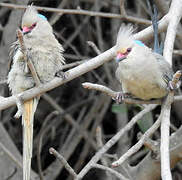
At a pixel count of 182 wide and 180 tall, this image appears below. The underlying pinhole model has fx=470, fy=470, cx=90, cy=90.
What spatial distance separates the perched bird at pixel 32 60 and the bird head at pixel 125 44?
0.49m

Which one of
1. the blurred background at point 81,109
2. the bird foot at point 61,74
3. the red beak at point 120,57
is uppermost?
the bird foot at point 61,74

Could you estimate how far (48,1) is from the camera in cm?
418

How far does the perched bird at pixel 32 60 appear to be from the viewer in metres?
2.70

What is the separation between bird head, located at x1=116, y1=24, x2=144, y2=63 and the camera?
2.38 m

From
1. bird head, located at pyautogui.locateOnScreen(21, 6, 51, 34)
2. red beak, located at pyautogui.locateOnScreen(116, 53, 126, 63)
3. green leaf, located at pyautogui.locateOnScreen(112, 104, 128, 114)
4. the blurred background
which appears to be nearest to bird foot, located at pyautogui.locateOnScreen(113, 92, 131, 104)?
red beak, located at pyautogui.locateOnScreen(116, 53, 126, 63)

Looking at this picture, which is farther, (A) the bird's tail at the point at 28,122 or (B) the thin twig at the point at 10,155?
(B) the thin twig at the point at 10,155

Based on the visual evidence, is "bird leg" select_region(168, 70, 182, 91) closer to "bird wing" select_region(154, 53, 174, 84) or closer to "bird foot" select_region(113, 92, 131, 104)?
"bird wing" select_region(154, 53, 174, 84)

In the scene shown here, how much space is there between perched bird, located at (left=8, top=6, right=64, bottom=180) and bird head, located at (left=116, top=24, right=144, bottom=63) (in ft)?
1.61

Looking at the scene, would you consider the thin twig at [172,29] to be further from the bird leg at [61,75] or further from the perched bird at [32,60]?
the perched bird at [32,60]

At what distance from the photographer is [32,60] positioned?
270 cm

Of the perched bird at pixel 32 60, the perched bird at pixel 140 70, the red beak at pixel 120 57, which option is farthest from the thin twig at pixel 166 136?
the perched bird at pixel 32 60

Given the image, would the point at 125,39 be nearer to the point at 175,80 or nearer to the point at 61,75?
the point at 61,75

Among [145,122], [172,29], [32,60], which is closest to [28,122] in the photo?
[32,60]

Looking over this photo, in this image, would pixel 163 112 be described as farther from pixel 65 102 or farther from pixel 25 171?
pixel 65 102
